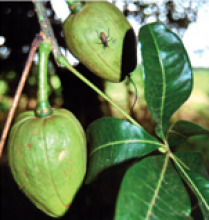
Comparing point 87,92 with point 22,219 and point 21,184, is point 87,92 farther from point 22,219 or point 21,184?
point 22,219

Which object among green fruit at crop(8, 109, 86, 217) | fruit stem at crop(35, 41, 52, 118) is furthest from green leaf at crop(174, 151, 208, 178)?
fruit stem at crop(35, 41, 52, 118)

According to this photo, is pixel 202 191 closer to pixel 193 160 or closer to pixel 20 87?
pixel 193 160

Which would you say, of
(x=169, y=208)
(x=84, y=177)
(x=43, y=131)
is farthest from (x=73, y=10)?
(x=169, y=208)

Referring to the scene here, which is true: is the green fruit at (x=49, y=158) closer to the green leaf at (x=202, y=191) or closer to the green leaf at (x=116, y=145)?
the green leaf at (x=116, y=145)

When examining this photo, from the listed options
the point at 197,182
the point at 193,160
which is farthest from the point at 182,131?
the point at 197,182

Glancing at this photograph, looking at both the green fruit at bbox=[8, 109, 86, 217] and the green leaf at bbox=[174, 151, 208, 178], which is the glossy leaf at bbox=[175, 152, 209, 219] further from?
the green fruit at bbox=[8, 109, 86, 217]
